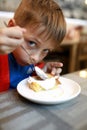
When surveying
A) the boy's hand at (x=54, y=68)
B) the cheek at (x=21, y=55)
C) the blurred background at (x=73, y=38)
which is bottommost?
the blurred background at (x=73, y=38)

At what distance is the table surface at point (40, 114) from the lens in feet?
1.41

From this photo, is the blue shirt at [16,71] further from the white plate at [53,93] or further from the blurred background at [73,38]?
the blurred background at [73,38]

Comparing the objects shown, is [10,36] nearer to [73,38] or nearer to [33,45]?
[33,45]

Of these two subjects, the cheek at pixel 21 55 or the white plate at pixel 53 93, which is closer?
the white plate at pixel 53 93

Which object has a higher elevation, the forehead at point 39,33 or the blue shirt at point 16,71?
the forehead at point 39,33

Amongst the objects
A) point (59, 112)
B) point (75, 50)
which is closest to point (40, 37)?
point (59, 112)

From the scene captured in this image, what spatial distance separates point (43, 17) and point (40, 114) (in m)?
0.38

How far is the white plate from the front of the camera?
21.0 inches

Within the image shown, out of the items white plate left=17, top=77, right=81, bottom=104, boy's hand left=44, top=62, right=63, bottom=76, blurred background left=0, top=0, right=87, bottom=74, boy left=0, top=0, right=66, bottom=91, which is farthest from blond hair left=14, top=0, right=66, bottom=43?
blurred background left=0, top=0, right=87, bottom=74

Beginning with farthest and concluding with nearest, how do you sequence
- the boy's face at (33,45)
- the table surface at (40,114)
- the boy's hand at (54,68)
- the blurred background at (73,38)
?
the blurred background at (73,38) < the boy's hand at (54,68) < the boy's face at (33,45) < the table surface at (40,114)

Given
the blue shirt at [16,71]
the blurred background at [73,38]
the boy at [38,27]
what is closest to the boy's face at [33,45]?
the boy at [38,27]

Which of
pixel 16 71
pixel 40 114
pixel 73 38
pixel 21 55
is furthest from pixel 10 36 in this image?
pixel 73 38

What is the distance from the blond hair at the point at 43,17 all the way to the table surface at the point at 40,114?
272 mm

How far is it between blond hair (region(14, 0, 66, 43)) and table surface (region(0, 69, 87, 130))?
272 mm
